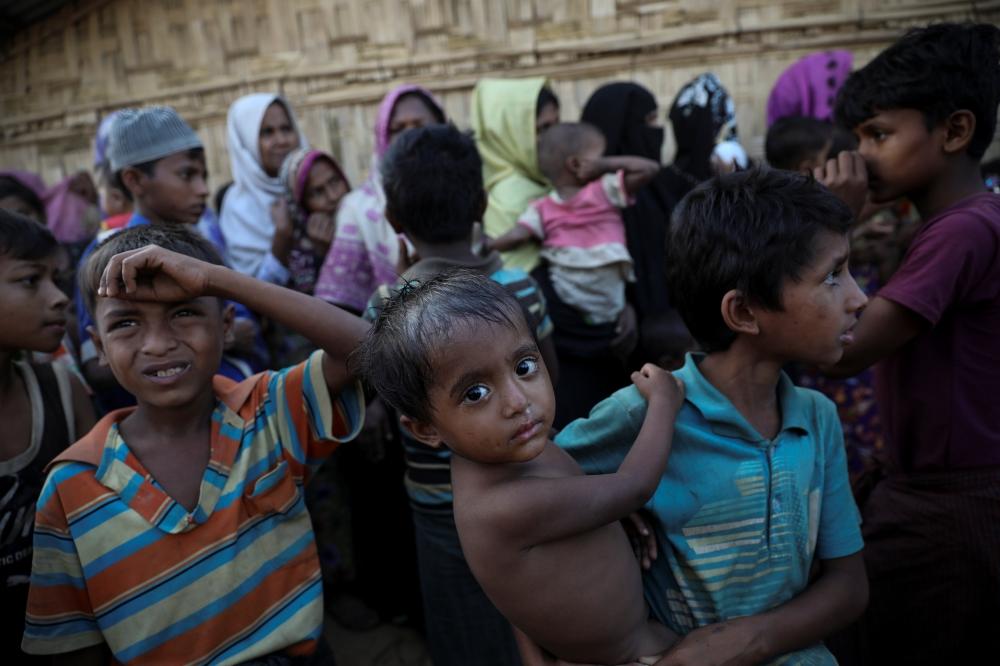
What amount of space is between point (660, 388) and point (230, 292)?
3.26ft

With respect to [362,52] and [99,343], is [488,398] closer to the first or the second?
[99,343]

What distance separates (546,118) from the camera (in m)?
4.00

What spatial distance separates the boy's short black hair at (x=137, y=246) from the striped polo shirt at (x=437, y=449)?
0.55 meters

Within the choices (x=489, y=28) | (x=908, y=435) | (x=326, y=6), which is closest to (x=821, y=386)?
(x=908, y=435)

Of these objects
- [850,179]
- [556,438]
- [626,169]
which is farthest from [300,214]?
[850,179]

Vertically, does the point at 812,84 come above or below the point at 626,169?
above

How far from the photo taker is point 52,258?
209 cm

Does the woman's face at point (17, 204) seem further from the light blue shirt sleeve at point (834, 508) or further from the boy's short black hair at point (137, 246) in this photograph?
the light blue shirt sleeve at point (834, 508)

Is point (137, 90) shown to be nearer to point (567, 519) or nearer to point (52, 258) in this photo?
point (52, 258)

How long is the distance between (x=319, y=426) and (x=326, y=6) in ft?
13.6

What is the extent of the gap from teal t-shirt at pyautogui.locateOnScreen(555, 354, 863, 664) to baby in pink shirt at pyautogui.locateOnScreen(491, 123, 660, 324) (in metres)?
1.84

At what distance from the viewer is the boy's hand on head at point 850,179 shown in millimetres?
2062

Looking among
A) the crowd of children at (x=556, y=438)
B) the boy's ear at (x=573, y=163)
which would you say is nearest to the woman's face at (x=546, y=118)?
the boy's ear at (x=573, y=163)

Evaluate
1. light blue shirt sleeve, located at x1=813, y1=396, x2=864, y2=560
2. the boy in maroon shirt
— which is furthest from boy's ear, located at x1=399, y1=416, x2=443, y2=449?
the boy in maroon shirt
